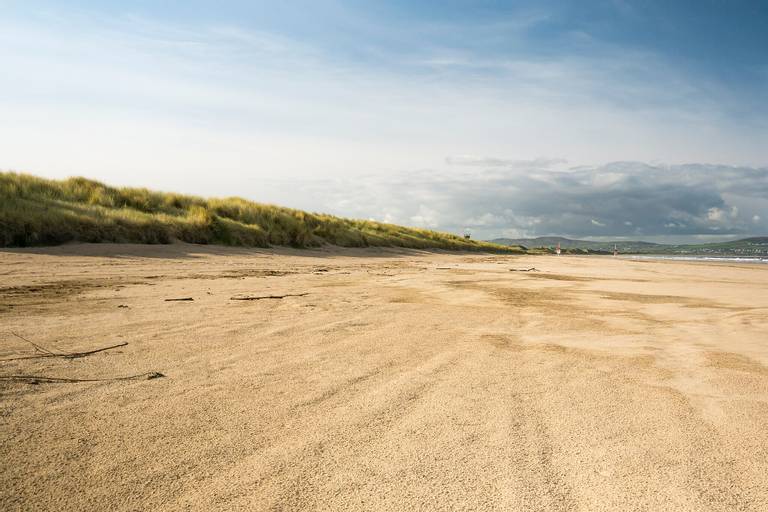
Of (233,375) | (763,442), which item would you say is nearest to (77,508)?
(233,375)

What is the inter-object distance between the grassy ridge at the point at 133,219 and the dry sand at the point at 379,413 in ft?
20.8

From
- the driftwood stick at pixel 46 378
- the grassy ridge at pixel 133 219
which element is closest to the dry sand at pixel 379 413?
the driftwood stick at pixel 46 378

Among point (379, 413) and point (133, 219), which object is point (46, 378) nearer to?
point (379, 413)

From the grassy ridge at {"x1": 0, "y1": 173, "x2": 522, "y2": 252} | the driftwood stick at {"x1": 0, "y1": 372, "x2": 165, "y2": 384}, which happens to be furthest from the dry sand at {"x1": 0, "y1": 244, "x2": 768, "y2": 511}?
the grassy ridge at {"x1": 0, "y1": 173, "x2": 522, "y2": 252}

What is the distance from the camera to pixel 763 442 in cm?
156

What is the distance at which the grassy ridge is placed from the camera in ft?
29.2

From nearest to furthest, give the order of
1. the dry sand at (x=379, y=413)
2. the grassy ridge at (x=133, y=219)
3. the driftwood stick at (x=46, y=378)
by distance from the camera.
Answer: the dry sand at (x=379, y=413)
the driftwood stick at (x=46, y=378)
the grassy ridge at (x=133, y=219)

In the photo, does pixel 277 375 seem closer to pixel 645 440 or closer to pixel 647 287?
pixel 645 440

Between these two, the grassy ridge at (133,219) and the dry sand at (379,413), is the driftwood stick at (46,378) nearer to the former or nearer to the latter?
the dry sand at (379,413)

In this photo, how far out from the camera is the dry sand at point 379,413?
124 cm

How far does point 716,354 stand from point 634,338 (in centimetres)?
52

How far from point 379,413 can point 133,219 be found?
11031 mm

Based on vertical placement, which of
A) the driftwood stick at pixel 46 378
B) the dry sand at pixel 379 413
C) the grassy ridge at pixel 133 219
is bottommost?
the dry sand at pixel 379 413

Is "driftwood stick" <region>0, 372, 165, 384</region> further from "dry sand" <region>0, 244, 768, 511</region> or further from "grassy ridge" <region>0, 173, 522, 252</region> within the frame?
"grassy ridge" <region>0, 173, 522, 252</region>
